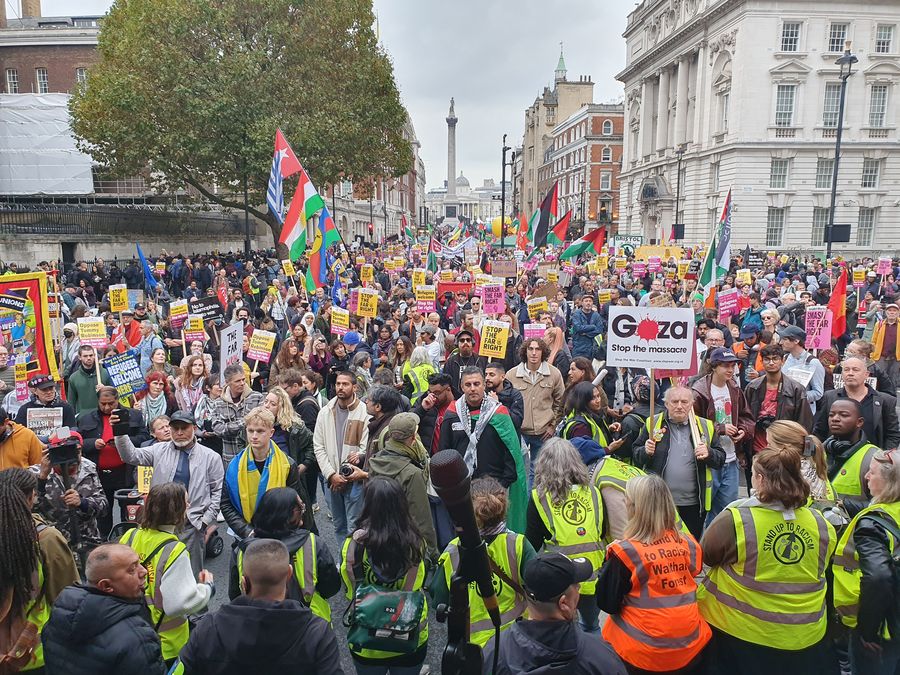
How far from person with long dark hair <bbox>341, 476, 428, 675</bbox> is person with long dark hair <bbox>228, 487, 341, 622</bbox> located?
0.12 metres

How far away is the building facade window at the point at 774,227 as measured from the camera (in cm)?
4678

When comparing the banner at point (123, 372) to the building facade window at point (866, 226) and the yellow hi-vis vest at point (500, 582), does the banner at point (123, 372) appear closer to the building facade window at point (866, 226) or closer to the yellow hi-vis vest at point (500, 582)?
the yellow hi-vis vest at point (500, 582)

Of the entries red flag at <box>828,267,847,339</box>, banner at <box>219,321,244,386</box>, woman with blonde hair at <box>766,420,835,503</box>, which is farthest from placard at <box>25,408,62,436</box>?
red flag at <box>828,267,847,339</box>

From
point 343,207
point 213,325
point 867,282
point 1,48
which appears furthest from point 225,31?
point 343,207

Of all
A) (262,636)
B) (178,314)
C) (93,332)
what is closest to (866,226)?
(178,314)

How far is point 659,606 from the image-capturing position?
3166 mm

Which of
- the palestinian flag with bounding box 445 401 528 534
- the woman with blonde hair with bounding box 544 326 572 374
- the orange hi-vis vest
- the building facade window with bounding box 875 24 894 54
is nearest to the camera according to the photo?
the orange hi-vis vest

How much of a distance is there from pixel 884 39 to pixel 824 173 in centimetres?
914

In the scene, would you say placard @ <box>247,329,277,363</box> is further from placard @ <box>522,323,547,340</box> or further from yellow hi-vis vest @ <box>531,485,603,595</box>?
yellow hi-vis vest @ <box>531,485,603,595</box>

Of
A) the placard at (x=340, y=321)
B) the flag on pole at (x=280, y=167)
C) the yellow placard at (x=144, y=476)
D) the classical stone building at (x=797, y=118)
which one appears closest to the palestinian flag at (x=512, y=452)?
the yellow placard at (x=144, y=476)

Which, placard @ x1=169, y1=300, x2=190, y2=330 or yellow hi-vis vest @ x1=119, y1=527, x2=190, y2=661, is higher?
placard @ x1=169, y1=300, x2=190, y2=330

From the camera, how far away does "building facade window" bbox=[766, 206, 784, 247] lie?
4678 cm

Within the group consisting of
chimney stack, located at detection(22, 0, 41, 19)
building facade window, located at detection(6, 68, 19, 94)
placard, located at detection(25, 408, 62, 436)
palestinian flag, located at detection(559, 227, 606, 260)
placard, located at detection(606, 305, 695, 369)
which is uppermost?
chimney stack, located at detection(22, 0, 41, 19)

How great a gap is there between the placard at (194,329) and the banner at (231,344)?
1140 mm
